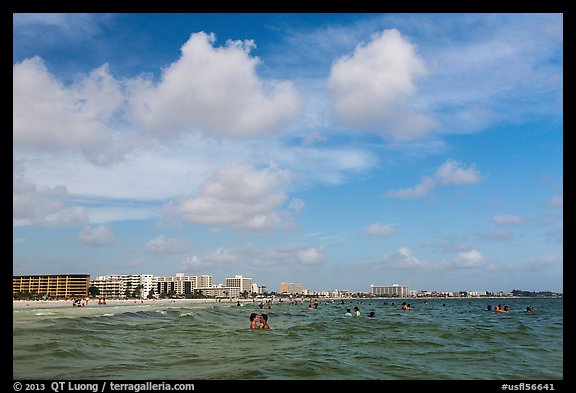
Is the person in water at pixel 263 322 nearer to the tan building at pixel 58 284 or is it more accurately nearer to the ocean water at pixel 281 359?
the ocean water at pixel 281 359

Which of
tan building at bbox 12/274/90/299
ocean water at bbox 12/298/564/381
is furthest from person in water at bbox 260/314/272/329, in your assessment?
tan building at bbox 12/274/90/299

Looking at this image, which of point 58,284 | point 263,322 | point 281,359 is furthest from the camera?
point 58,284

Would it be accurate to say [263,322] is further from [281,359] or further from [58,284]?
[58,284]

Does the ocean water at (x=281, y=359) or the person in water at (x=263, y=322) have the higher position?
the ocean water at (x=281, y=359)

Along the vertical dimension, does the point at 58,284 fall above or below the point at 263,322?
below

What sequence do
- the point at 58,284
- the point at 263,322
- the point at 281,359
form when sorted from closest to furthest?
the point at 281,359
the point at 263,322
the point at 58,284

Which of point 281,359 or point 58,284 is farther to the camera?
point 58,284

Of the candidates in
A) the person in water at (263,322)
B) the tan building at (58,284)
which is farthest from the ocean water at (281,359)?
the tan building at (58,284)

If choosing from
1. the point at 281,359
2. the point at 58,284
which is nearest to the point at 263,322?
→ the point at 281,359
